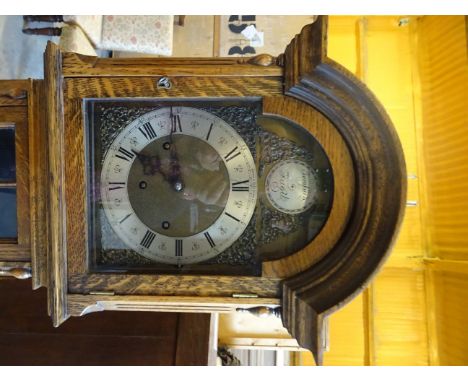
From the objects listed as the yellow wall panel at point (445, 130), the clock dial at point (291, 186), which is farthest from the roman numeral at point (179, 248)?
the yellow wall panel at point (445, 130)

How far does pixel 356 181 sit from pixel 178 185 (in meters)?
0.36

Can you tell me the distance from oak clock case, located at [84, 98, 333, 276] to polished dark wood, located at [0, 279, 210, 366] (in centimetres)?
73

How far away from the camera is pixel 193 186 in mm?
903

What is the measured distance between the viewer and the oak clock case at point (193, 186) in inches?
34.9

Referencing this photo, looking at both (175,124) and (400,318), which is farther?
(400,318)

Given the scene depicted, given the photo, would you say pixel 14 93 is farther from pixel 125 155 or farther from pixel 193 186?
pixel 193 186

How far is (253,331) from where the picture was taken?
1.95 metres

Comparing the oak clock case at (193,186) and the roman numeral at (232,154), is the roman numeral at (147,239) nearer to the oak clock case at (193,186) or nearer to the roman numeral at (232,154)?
the oak clock case at (193,186)

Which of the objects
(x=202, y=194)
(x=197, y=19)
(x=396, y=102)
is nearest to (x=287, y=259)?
(x=202, y=194)

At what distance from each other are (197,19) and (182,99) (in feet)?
7.62

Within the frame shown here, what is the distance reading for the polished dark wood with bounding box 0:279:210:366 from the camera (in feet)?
4.89

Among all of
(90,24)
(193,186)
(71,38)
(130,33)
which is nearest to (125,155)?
(193,186)

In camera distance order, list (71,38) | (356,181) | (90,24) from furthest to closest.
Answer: (90,24) < (71,38) < (356,181)

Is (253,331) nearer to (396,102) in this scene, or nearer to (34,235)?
(34,235)
